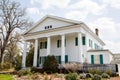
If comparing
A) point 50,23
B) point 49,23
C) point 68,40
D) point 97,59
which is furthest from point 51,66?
point 49,23

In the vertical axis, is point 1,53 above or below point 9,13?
below

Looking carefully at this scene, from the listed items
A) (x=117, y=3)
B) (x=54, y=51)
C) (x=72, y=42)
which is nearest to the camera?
(x=117, y=3)

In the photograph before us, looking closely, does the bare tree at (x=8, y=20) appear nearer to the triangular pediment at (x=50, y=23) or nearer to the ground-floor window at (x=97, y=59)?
the triangular pediment at (x=50, y=23)

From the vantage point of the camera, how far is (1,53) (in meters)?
33.9

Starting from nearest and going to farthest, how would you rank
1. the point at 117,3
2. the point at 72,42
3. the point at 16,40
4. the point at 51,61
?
the point at 117,3, the point at 51,61, the point at 72,42, the point at 16,40

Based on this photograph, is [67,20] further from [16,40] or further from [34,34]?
[16,40]

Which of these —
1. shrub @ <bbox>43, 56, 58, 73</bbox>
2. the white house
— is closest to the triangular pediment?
the white house

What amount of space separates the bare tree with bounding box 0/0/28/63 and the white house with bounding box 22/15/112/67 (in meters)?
8.08

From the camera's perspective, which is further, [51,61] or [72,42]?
[72,42]

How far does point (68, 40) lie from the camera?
24.9 m

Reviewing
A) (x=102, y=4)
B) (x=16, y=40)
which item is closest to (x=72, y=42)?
(x=102, y=4)

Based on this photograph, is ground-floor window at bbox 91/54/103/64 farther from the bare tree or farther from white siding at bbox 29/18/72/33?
the bare tree

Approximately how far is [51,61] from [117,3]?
39.5 feet

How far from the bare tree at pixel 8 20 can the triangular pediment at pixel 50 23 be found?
342 inches
